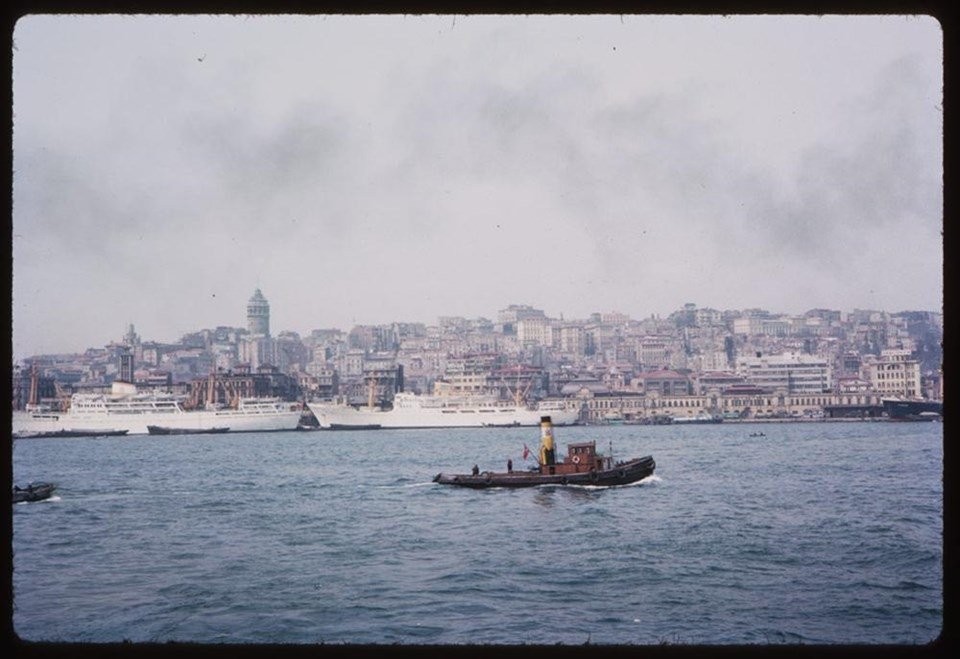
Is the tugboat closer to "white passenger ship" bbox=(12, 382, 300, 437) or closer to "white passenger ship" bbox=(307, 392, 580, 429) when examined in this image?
"white passenger ship" bbox=(12, 382, 300, 437)

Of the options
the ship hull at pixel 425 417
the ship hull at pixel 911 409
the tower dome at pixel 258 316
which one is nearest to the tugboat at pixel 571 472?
the ship hull at pixel 425 417

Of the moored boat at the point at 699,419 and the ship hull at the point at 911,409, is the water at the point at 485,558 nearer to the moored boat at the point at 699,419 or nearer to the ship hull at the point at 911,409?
the ship hull at the point at 911,409

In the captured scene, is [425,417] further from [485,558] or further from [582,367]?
[485,558]

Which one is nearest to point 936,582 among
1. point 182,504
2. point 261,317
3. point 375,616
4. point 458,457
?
point 375,616

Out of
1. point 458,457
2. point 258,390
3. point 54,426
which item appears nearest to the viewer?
point 458,457
